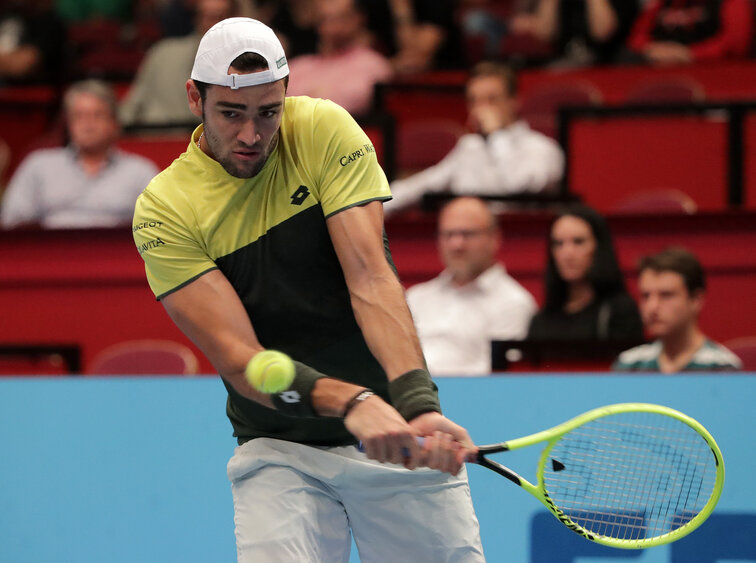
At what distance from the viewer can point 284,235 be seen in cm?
262

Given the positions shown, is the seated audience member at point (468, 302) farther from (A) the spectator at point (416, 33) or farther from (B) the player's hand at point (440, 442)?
(A) the spectator at point (416, 33)

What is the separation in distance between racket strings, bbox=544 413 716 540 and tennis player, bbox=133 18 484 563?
620 millimetres

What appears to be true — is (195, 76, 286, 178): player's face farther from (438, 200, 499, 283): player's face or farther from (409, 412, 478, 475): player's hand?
(438, 200, 499, 283): player's face

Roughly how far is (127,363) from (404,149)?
9.93 ft

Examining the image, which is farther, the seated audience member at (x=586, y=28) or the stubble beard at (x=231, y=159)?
the seated audience member at (x=586, y=28)

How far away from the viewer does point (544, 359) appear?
438cm

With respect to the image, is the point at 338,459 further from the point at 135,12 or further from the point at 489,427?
the point at 135,12

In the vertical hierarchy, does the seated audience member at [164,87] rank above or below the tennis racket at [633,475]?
above

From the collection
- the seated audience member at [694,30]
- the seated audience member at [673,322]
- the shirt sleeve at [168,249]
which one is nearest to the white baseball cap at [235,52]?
the shirt sleeve at [168,249]

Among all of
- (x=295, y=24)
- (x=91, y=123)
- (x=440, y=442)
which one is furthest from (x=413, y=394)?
(x=295, y=24)

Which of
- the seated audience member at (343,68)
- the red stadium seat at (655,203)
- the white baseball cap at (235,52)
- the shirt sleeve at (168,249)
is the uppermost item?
the seated audience member at (343,68)

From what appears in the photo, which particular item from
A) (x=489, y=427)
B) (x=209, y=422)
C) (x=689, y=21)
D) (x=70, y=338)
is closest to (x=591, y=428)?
(x=489, y=427)

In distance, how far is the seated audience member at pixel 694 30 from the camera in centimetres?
778

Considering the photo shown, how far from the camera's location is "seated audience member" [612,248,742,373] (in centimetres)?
430
